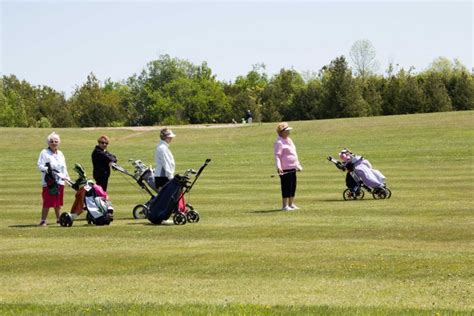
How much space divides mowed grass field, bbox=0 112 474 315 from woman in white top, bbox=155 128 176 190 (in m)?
1.13

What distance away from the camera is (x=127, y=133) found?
72875 millimetres

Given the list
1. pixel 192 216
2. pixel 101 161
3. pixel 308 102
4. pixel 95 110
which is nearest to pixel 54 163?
pixel 101 161

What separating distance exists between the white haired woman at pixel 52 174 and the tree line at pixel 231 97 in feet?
202

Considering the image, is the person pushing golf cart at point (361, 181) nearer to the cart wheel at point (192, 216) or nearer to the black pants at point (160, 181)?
the cart wheel at point (192, 216)

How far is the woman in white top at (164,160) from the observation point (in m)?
21.7

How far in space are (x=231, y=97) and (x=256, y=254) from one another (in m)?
120

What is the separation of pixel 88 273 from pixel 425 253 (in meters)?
5.19

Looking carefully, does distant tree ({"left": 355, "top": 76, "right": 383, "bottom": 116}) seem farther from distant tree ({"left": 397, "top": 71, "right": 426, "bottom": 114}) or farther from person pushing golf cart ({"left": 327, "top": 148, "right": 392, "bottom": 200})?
person pushing golf cart ({"left": 327, "top": 148, "right": 392, "bottom": 200})

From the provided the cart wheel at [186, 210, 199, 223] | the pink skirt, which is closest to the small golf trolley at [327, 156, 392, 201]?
the cart wheel at [186, 210, 199, 223]

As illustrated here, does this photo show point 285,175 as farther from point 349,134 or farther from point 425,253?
point 349,134

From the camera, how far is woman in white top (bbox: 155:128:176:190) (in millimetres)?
21672

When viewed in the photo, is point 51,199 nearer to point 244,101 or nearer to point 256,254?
point 256,254

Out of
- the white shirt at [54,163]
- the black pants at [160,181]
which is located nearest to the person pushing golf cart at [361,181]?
the black pants at [160,181]

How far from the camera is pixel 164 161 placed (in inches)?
858
